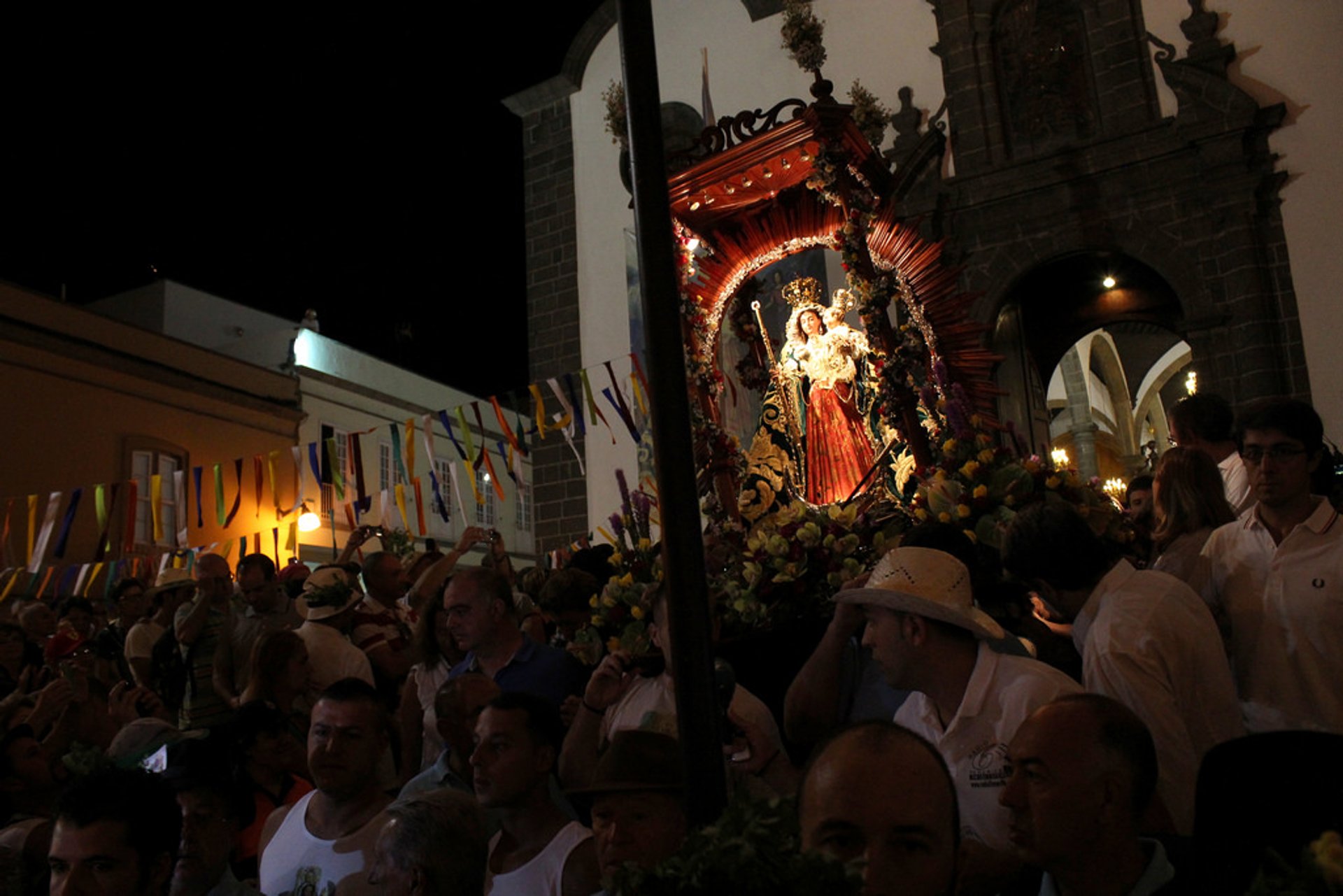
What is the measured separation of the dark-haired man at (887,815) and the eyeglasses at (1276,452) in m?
2.18

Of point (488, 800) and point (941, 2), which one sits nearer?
point (488, 800)

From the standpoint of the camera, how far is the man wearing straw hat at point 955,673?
304 cm

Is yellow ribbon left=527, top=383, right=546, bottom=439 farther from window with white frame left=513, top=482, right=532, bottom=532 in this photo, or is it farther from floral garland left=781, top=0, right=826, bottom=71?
window with white frame left=513, top=482, right=532, bottom=532

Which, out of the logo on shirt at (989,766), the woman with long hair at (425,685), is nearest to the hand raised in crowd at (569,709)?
the woman with long hair at (425,685)

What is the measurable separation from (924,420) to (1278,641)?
5.48m

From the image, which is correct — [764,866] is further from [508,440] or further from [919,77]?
[919,77]

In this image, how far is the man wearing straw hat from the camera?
3.04m

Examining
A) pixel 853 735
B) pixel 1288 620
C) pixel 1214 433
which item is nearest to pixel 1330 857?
pixel 853 735

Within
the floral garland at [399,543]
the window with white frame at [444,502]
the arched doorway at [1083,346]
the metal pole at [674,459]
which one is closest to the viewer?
the metal pole at [674,459]

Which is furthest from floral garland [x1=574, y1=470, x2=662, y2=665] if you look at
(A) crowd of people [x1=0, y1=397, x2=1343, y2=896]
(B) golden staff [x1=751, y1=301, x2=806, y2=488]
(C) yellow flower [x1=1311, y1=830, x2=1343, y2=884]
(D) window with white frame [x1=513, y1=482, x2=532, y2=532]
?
(D) window with white frame [x1=513, y1=482, x2=532, y2=532]

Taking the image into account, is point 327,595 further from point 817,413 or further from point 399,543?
point 399,543

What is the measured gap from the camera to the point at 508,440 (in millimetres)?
11211

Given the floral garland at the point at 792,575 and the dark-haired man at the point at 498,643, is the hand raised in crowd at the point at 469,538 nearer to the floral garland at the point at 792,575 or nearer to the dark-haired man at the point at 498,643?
the floral garland at the point at 792,575

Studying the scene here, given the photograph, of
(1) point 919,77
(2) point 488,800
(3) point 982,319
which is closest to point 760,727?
(2) point 488,800
